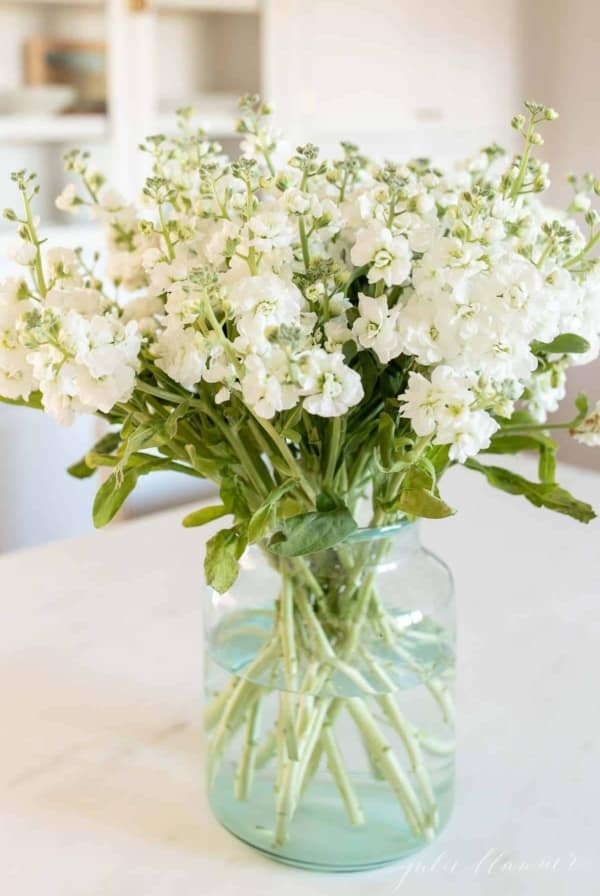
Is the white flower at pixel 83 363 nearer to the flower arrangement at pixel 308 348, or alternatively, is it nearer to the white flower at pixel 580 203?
the flower arrangement at pixel 308 348

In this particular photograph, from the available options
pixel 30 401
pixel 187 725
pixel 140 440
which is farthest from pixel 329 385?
pixel 187 725

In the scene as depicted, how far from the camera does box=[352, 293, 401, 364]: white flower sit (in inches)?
26.3

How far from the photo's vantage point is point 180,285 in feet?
2.20

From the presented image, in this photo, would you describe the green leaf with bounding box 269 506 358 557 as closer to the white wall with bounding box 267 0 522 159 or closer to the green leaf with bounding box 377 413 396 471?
the green leaf with bounding box 377 413 396 471

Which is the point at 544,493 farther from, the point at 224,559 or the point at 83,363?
the point at 83,363

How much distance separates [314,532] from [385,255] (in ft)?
0.58

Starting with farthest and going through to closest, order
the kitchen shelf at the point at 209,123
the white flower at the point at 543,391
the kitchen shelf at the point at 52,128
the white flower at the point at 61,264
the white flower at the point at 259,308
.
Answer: the kitchen shelf at the point at 209,123 < the kitchen shelf at the point at 52,128 < the white flower at the point at 543,391 < the white flower at the point at 61,264 < the white flower at the point at 259,308

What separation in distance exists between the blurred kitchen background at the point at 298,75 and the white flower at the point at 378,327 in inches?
77.6

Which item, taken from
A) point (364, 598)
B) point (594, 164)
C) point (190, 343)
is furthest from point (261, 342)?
point (594, 164)

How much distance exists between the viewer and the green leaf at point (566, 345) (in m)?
0.78

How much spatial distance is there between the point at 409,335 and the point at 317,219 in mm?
99

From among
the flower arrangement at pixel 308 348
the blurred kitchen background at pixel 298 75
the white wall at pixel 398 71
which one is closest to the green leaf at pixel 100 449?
the flower arrangement at pixel 308 348

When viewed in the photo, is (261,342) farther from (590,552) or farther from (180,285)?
(590,552)

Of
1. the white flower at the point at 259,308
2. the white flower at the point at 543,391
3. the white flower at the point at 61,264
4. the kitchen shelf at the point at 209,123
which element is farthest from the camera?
the kitchen shelf at the point at 209,123
